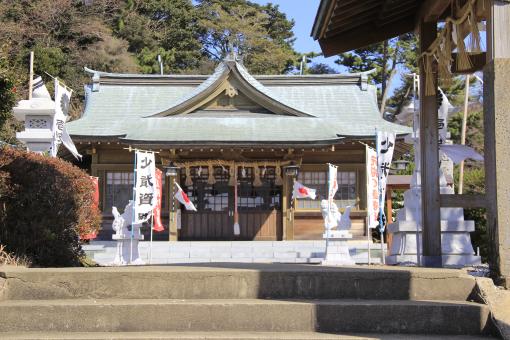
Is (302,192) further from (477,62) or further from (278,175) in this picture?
(477,62)

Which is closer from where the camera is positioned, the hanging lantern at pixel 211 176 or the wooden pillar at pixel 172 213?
the wooden pillar at pixel 172 213

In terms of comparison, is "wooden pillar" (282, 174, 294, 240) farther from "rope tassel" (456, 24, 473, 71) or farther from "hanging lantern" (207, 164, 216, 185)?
"rope tassel" (456, 24, 473, 71)

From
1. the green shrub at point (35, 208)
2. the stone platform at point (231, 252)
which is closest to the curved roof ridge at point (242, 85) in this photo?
the stone platform at point (231, 252)

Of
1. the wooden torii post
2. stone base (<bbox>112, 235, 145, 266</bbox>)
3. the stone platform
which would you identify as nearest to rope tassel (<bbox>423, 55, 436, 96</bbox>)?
the wooden torii post

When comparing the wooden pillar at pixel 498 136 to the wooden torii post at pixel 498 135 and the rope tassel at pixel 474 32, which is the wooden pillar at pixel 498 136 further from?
the rope tassel at pixel 474 32

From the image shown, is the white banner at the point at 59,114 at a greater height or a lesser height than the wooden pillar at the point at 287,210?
greater

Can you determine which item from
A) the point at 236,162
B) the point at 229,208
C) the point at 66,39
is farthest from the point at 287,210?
the point at 66,39

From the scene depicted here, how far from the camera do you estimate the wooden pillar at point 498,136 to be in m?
4.36

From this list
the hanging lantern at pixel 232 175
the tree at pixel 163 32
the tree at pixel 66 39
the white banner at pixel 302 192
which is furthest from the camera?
the tree at pixel 163 32

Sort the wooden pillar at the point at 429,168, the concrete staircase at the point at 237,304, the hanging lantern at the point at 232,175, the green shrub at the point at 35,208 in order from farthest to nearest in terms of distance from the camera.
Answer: the hanging lantern at the point at 232,175 → the wooden pillar at the point at 429,168 → the green shrub at the point at 35,208 → the concrete staircase at the point at 237,304

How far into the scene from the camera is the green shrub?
597cm

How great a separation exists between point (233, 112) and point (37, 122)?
10465 mm

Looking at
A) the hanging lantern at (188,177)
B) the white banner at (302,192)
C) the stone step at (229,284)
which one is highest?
the hanging lantern at (188,177)

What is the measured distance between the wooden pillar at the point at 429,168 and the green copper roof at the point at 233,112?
11.7 m
